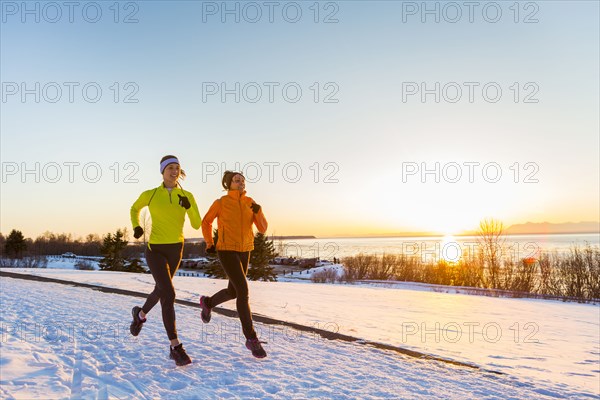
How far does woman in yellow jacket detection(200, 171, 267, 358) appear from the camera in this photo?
17.1ft

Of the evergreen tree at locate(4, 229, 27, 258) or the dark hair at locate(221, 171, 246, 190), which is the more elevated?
the dark hair at locate(221, 171, 246, 190)

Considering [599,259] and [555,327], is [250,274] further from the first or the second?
[555,327]

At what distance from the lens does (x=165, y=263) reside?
5.02m

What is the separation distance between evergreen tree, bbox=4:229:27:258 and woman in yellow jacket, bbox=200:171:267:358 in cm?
7911

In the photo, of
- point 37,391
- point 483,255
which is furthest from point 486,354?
point 483,255

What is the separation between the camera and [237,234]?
206 inches

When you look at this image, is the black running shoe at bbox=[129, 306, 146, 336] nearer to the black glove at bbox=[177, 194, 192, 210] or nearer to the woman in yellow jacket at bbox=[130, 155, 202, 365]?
the woman in yellow jacket at bbox=[130, 155, 202, 365]

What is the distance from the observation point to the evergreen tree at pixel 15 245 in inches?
2773

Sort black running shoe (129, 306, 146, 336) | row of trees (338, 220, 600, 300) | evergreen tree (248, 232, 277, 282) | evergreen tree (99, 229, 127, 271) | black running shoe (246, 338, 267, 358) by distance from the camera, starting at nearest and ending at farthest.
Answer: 1. black running shoe (246, 338, 267, 358)
2. black running shoe (129, 306, 146, 336)
3. row of trees (338, 220, 600, 300)
4. evergreen tree (248, 232, 277, 282)
5. evergreen tree (99, 229, 127, 271)

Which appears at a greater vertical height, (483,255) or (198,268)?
(483,255)

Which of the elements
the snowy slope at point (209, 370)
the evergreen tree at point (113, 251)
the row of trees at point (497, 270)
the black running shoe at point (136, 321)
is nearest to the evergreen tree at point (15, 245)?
the evergreen tree at point (113, 251)

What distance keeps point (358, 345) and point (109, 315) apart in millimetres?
4748

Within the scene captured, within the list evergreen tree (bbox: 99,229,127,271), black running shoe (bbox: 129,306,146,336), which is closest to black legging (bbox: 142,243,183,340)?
black running shoe (bbox: 129,306,146,336)

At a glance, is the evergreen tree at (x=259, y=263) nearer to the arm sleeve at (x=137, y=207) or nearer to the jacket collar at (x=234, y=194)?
the jacket collar at (x=234, y=194)
